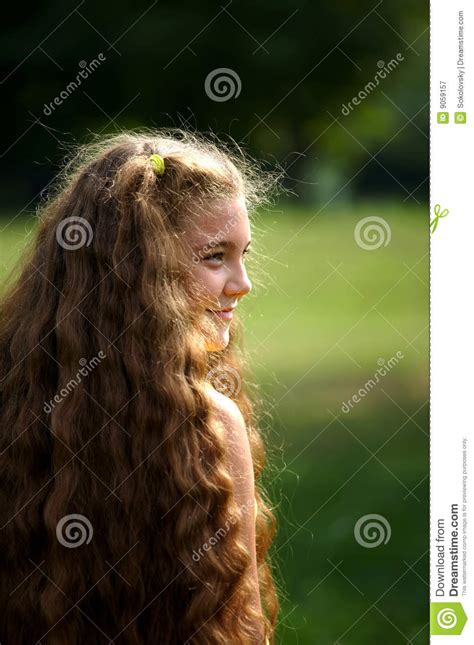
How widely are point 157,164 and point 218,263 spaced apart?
0.23 m

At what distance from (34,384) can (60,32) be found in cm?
305

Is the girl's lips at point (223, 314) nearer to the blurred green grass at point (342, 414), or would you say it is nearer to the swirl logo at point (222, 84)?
the blurred green grass at point (342, 414)

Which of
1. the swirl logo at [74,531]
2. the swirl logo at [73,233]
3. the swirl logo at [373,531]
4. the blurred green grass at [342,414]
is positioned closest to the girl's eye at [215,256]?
the swirl logo at [73,233]

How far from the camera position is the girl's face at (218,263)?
1.93 m

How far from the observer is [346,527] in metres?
4.56

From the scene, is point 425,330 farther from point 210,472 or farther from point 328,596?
point 210,472

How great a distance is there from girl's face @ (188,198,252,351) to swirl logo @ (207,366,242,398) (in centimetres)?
15

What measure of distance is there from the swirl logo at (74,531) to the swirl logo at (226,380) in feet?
1.47

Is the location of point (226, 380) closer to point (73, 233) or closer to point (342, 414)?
point (73, 233)

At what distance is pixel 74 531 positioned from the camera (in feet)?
5.92

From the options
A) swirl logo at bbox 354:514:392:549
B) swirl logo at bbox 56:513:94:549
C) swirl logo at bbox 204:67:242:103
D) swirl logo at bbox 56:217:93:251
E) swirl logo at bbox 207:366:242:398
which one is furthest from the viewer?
swirl logo at bbox 204:67:242:103

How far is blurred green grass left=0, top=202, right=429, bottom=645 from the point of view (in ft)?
12.1
